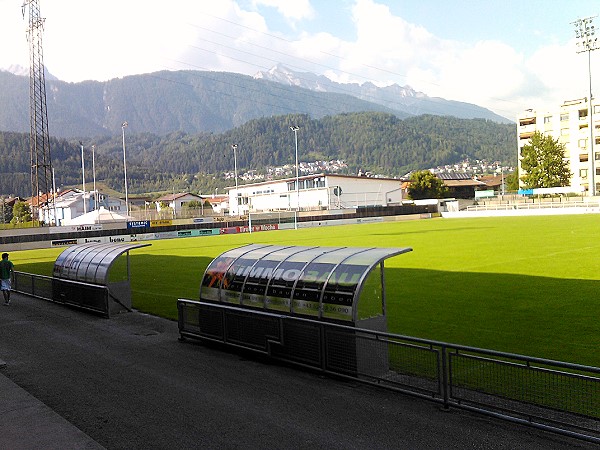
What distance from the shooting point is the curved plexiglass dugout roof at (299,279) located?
37.3ft

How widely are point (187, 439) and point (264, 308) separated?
4.98 meters

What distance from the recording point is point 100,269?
1931 centimetres

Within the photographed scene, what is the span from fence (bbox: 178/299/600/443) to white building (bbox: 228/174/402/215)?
102442mm

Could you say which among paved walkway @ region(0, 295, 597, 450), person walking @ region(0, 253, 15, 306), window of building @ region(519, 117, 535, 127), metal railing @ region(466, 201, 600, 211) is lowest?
paved walkway @ region(0, 295, 597, 450)

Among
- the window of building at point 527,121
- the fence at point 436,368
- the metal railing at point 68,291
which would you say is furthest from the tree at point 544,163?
the fence at point 436,368

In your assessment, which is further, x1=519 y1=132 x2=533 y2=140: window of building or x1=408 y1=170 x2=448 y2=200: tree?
x1=408 y1=170 x2=448 y2=200: tree

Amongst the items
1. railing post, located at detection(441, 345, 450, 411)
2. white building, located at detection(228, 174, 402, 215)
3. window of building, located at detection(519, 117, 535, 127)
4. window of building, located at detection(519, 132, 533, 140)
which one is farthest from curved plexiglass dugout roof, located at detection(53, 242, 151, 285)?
window of building, located at detection(519, 117, 535, 127)

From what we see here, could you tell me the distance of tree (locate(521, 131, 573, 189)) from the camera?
361ft

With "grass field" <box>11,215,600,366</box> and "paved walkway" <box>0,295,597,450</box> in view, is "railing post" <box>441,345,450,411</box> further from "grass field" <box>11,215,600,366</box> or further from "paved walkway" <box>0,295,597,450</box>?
"grass field" <box>11,215,600,366</box>

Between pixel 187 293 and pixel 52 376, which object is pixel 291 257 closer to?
pixel 52 376

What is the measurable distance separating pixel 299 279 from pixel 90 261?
34.5 ft

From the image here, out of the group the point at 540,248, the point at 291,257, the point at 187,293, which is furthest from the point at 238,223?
the point at 291,257

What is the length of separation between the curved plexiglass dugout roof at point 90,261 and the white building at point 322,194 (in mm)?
93090

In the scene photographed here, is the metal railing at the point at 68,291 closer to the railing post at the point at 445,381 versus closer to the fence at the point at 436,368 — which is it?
the fence at the point at 436,368
